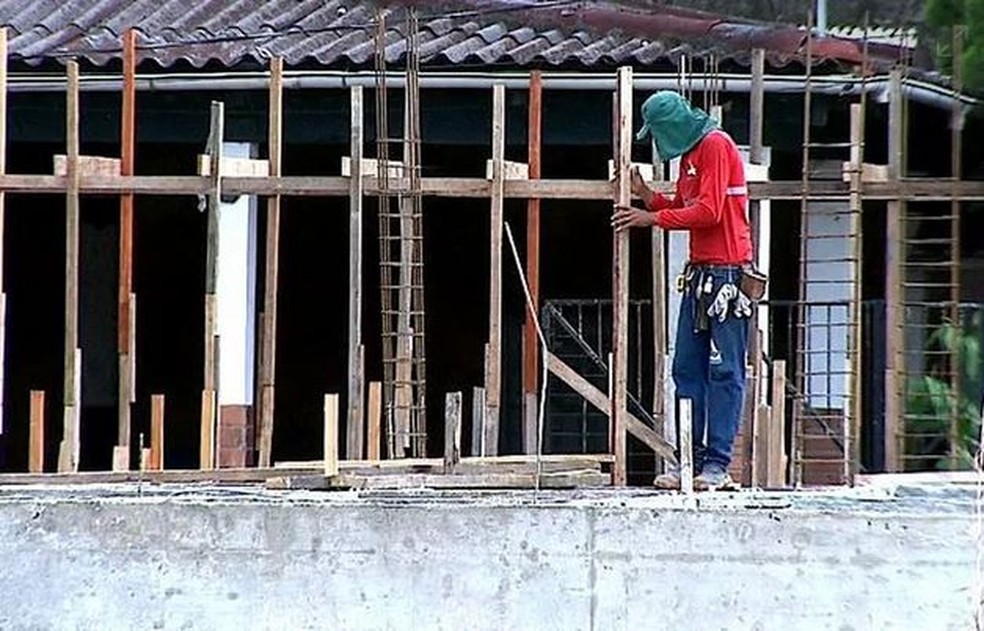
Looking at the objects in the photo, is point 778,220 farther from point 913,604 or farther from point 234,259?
point 913,604

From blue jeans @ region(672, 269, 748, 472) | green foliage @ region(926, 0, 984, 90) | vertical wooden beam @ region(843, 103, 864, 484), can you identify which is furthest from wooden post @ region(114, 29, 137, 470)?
green foliage @ region(926, 0, 984, 90)

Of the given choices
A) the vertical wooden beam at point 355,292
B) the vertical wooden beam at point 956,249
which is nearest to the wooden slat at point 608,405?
the vertical wooden beam at point 355,292

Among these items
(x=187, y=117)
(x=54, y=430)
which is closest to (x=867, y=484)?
(x=187, y=117)

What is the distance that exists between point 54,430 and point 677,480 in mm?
6670

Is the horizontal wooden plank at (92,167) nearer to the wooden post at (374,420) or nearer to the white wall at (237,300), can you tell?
the wooden post at (374,420)

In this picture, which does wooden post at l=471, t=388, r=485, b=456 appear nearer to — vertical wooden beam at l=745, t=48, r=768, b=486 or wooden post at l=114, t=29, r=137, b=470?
vertical wooden beam at l=745, t=48, r=768, b=486

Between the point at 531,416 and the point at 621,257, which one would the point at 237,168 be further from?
the point at 621,257

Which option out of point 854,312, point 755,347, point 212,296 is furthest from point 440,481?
point 854,312

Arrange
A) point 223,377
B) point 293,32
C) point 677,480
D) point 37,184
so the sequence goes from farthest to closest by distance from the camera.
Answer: point 293,32, point 223,377, point 37,184, point 677,480

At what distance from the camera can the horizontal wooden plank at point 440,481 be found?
276 inches

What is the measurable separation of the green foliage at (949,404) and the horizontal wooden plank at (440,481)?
10.7ft

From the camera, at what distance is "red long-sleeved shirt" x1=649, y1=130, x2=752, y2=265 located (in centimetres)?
704

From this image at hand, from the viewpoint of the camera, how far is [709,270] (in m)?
7.21

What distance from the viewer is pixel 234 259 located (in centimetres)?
1032
